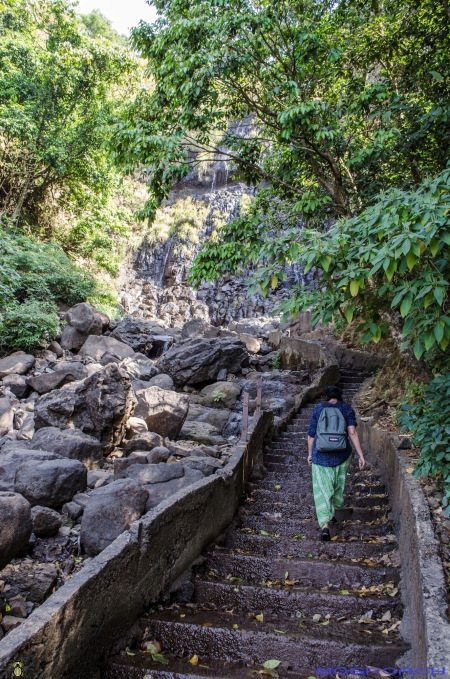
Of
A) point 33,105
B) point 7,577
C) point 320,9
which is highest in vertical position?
point 33,105

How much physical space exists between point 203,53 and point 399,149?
354 centimetres

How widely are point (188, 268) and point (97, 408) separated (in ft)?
67.7

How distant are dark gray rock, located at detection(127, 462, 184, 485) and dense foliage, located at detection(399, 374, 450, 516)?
283cm

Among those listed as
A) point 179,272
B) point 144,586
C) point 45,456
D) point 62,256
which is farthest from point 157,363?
point 179,272

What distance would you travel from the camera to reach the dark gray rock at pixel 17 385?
1158 cm

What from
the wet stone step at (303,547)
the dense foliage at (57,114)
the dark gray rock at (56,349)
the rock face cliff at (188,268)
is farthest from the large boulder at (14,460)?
the rock face cliff at (188,268)

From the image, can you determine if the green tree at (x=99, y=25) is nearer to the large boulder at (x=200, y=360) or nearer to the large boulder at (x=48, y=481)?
the large boulder at (x=200, y=360)

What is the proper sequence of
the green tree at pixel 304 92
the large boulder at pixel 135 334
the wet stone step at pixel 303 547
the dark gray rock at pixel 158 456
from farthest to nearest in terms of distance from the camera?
the large boulder at pixel 135 334 < the green tree at pixel 304 92 < the dark gray rock at pixel 158 456 < the wet stone step at pixel 303 547

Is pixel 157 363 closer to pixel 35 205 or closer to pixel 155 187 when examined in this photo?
pixel 155 187

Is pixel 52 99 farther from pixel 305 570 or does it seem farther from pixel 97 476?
pixel 305 570

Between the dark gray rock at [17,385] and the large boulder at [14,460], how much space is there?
5.65m

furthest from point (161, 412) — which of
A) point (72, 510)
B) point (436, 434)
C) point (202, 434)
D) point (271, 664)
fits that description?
point (271, 664)

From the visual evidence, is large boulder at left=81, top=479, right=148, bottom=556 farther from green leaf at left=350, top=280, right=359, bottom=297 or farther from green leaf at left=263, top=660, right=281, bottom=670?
green leaf at left=350, top=280, right=359, bottom=297

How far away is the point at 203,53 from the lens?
23.1ft
